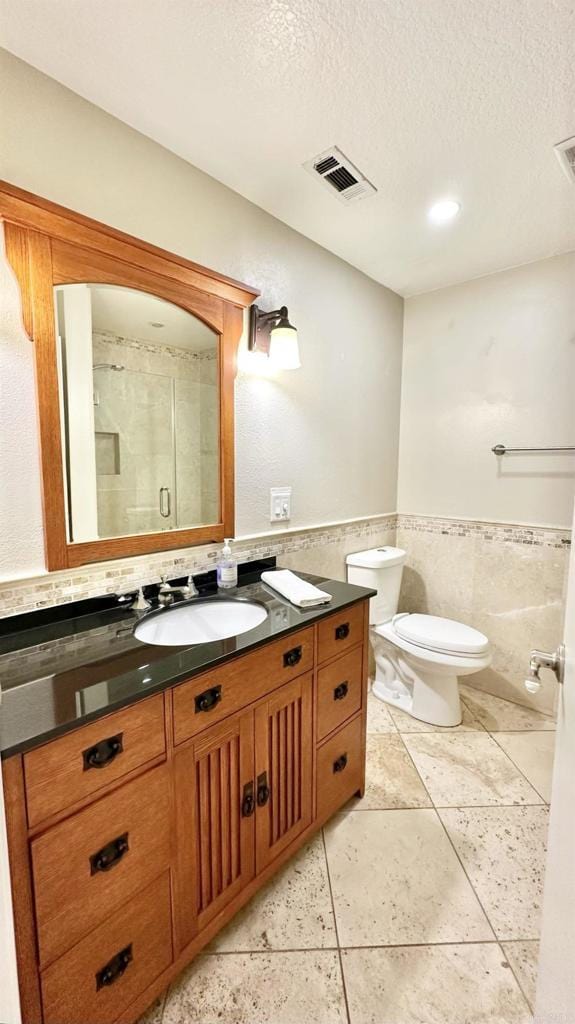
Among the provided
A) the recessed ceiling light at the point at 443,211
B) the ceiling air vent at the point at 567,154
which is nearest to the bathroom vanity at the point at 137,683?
the recessed ceiling light at the point at 443,211

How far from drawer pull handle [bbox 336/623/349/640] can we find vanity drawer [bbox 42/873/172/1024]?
792 millimetres

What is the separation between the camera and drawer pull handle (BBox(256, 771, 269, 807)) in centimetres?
121

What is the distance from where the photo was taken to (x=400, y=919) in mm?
1237

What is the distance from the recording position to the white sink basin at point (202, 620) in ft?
4.32

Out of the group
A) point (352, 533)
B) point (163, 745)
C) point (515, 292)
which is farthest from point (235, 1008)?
point (515, 292)

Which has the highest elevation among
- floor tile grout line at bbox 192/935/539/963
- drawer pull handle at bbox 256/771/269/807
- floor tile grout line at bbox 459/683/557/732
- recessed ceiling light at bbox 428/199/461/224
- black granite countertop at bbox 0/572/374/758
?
recessed ceiling light at bbox 428/199/461/224

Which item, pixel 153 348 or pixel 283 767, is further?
pixel 153 348

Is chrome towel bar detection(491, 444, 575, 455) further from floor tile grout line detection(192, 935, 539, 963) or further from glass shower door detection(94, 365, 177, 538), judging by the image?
floor tile grout line detection(192, 935, 539, 963)

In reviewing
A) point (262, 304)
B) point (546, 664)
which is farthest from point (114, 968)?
point (262, 304)

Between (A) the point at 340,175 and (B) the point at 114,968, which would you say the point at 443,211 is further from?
(B) the point at 114,968

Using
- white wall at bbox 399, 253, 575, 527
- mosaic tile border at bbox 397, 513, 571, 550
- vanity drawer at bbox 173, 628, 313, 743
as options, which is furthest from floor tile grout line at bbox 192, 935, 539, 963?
white wall at bbox 399, 253, 575, 527

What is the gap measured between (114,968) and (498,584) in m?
2.23

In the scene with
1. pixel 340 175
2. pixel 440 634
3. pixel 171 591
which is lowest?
pixel 440 634

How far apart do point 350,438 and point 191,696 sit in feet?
5.50
